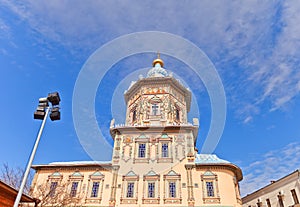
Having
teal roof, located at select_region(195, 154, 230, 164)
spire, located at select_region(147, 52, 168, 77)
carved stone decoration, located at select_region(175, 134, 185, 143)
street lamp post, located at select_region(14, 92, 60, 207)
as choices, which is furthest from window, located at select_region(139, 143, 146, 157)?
street lamp post, located at select_region(14, 92, 60, 207)

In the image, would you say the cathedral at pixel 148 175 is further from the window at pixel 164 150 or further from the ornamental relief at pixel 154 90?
the ornamental relief at pixel 154 90

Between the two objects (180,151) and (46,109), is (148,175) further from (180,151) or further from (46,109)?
(46,109)

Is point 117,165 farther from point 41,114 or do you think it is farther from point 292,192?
point 292,192

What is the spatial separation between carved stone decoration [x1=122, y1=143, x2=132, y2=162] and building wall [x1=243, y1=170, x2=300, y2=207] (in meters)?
16.3

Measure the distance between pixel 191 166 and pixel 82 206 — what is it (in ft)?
36.5

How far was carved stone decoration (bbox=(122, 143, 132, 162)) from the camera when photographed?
24.3 metres

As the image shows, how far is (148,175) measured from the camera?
23.1 metres

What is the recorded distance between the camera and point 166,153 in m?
24.3

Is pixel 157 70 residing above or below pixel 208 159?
above

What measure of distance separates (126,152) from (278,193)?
55.5 feet

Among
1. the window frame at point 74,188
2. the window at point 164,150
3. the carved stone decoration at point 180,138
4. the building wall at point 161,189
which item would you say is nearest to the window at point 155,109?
the carved stone decoration at point 180,138

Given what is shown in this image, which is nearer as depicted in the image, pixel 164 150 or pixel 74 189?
pixel 74 189

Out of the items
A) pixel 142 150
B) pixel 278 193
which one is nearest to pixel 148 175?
pixel 142 150

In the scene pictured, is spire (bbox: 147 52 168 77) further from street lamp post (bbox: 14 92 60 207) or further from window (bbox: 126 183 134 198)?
street lamp post (bbox: 14 92 60 207)
